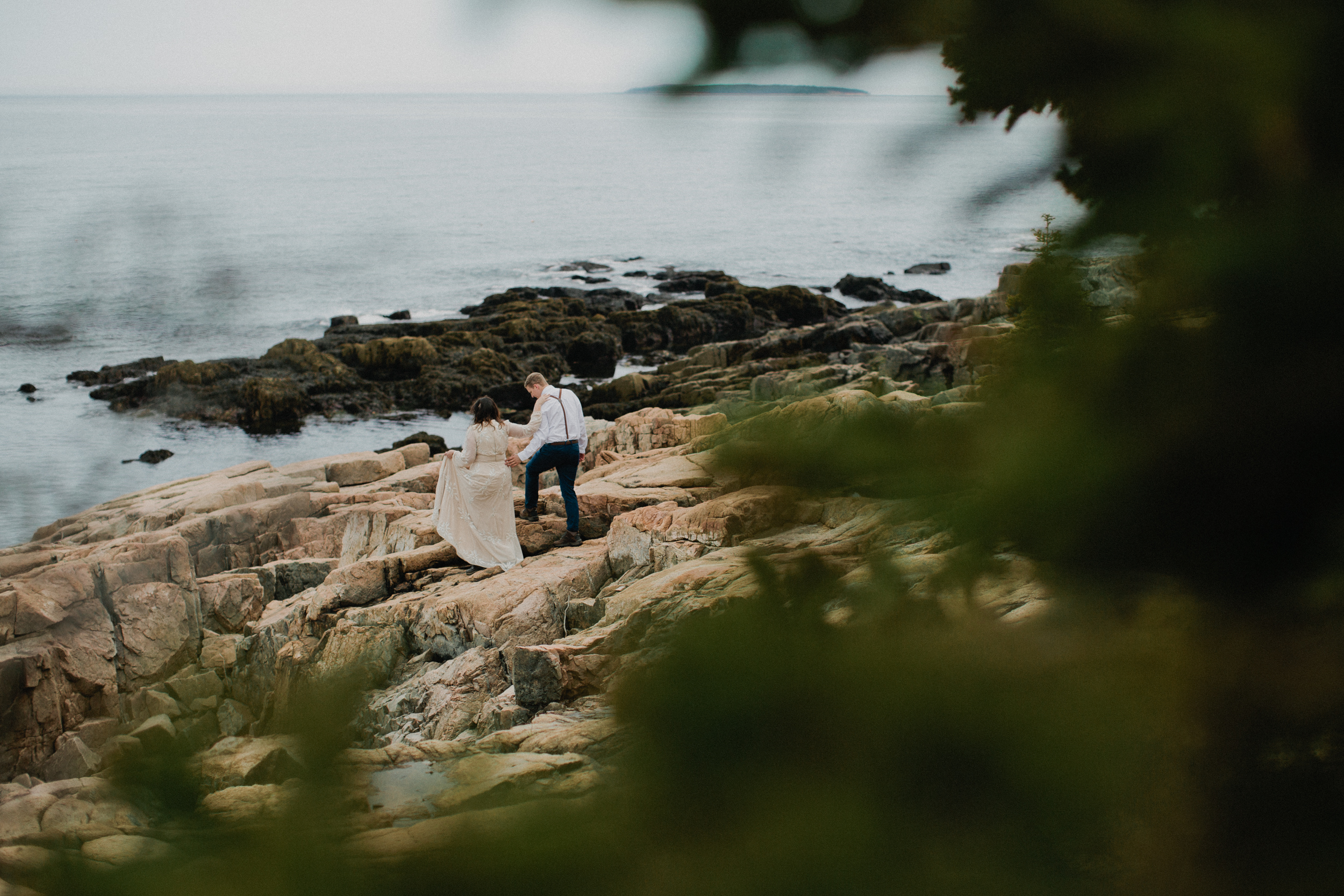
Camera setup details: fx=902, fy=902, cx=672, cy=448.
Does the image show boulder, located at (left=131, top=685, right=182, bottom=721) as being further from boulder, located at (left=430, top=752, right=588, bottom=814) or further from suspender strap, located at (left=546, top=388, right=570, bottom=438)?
boulder, located at (left=430, top=752, right=588, bottom=814)

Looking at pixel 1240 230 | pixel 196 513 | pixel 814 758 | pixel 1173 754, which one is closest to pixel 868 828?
pixel 814 758

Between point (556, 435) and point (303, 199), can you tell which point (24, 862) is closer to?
point (303, 199)

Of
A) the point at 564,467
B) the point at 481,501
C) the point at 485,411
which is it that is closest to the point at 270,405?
the point at 481,501

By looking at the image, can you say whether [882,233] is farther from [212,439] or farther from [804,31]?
[212,439]

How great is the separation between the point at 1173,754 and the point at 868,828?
1.42ft

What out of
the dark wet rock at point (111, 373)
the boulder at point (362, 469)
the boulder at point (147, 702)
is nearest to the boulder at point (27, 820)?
the dark wet rock at point (111, 373)

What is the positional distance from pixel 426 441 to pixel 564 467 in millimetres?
14824

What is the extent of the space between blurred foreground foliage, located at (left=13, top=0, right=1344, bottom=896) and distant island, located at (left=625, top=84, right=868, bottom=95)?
0.05 meters

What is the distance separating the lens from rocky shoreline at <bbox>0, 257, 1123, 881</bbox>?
47.9 inches

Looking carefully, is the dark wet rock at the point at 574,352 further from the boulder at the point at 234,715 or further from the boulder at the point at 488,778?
the boulder at the point at 488,778

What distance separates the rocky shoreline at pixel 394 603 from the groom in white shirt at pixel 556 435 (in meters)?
0.82

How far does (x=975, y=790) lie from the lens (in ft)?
4.05

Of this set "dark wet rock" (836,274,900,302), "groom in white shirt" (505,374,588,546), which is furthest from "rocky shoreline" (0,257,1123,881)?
"dark wet rock" (836,274,900,302)

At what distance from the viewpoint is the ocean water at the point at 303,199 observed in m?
1.38
